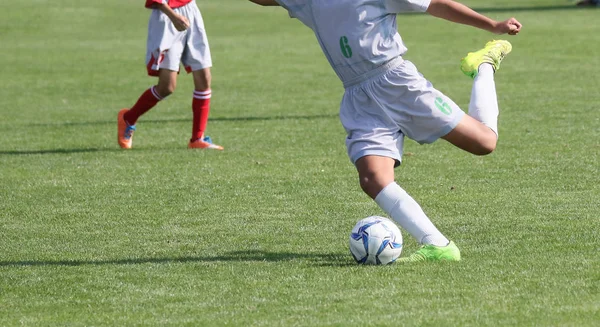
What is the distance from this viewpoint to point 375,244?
5957 mm

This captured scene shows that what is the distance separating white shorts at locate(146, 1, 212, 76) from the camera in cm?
1068

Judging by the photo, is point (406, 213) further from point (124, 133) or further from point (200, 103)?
point (124, 133)

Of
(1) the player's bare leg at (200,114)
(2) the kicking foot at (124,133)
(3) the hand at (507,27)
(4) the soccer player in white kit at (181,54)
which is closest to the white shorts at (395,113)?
(3) the hand at (507,27)

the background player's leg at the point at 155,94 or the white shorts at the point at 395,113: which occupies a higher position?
the white shorts at the point at 395,113

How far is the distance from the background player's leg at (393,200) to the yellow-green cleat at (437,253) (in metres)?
0.05

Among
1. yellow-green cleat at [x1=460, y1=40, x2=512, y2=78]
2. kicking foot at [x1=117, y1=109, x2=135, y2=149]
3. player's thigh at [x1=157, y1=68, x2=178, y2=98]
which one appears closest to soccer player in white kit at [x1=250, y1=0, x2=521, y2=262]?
yellow-green cleat at [x1=460, y1=40, x2=512, y2=78]

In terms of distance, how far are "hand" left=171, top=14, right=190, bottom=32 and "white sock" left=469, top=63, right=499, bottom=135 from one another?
4006 mm

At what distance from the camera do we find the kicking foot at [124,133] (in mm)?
11188

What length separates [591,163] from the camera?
928 cm

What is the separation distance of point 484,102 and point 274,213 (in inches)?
72.7

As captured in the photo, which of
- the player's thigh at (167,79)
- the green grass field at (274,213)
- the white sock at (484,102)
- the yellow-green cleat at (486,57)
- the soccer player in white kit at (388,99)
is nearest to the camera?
the green grass field at (274,213)

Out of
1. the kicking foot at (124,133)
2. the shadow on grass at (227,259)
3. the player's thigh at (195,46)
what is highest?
the shadow on grass at (227,259)

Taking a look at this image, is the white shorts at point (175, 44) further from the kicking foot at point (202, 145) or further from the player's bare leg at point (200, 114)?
the kicking foot at point (202, 145)

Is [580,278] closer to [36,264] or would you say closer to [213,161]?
[36,264]
